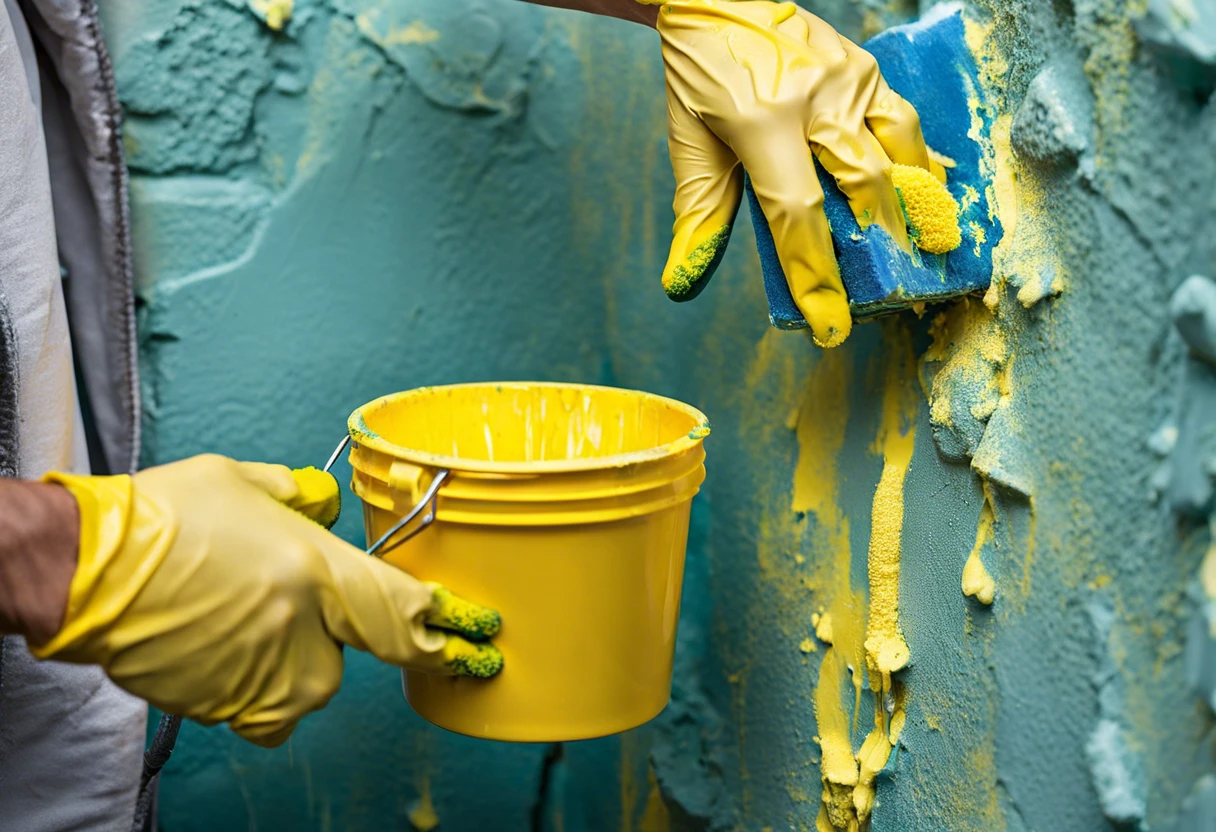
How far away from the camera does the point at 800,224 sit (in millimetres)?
913

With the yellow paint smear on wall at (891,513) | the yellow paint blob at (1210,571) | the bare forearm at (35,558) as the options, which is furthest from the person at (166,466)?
the yellow paint blob at (1210,571)

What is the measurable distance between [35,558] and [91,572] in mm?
38

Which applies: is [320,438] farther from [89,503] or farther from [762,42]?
[762,42]

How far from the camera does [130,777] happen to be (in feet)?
4.17

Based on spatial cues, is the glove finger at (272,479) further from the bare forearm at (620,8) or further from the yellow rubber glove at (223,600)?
the bare forearm at (620,8)

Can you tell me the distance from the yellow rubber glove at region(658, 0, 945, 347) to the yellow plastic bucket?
163 mm

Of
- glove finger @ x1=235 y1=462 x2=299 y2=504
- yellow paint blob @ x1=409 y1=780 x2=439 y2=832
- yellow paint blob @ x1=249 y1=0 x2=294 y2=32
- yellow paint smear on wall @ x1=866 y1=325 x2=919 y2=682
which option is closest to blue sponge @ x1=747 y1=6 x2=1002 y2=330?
yellow paint smear on wall @ x1=866 y1=325 x2=919 y2=682

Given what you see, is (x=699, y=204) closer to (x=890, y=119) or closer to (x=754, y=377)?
(x=890, y=119)

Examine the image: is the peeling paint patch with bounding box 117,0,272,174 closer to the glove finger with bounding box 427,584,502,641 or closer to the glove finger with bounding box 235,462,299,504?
the glove finger with bounding box 235,462,299,504

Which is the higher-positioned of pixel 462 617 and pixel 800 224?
pixel 800 224

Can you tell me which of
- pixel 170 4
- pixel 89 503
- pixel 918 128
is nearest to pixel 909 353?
pixel 918 128

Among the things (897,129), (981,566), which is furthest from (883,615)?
(897,129)

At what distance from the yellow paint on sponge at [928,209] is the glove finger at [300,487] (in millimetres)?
550

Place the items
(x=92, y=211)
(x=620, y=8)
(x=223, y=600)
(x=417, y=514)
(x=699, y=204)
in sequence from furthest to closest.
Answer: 1. (x=92, y=211)
2. (x=620, y=8)
3. (x=699, y=204)
4. (x=417, y=514)
5. (x=223, y=600)
